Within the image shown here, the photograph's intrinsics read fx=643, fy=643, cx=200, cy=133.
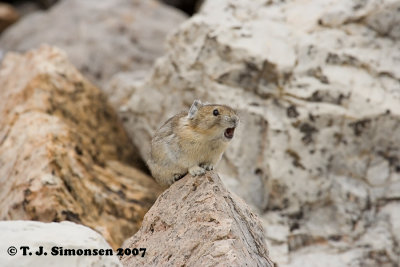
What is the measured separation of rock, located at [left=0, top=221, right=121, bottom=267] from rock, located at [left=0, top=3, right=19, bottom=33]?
43.4 ft

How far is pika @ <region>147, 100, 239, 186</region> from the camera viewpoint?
685cm

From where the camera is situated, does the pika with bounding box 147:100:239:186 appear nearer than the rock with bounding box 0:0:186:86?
Yes

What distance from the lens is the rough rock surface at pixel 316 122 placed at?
9211mm

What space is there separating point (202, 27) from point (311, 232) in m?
3.63

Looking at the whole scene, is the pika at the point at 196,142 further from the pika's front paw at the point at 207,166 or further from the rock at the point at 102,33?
the rock at the point at 102,33

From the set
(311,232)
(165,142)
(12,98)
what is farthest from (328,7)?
(12,98)

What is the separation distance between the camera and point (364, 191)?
9305mm

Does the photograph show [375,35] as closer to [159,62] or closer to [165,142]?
[159,62]

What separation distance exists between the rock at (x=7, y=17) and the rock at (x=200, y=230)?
40.0 feet

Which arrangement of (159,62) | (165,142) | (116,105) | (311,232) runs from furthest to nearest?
(116,105) < (159,62) < (311,232) < (165,142)

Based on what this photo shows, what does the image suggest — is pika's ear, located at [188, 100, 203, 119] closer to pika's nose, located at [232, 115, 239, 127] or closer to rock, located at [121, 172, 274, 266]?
pika's nose, located at [232, 115, 239, 127]

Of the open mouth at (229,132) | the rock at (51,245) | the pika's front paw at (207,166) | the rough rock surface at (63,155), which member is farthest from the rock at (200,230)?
the rough rock surface at (63,155)

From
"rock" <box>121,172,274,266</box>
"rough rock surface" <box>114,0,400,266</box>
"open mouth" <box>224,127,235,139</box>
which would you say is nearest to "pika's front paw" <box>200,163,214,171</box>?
"rock" <box>121,172,274,266</box>

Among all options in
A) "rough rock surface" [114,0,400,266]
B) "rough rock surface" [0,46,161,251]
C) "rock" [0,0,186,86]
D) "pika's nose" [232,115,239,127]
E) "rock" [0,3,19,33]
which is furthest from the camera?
"rock" [0,3,19,33]
